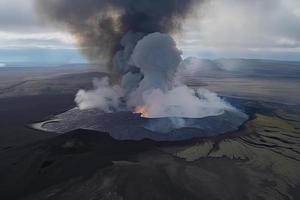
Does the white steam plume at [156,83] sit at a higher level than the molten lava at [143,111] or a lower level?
higher

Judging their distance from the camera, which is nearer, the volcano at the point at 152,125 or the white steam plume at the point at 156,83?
the volcano at the point at 152,125

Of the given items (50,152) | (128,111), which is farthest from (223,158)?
(128,111)

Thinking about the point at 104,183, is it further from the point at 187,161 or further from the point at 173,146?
the point at 173,146

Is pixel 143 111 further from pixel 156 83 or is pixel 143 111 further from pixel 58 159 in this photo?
pixel 58 159

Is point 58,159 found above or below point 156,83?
below

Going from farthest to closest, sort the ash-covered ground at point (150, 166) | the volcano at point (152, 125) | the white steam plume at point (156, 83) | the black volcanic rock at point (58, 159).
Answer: the white steam plume at point (156, 83), the volcano at point (152, 125), the black volcanic rock at point (58, 159), the ash-covered ground at point (150, 166)

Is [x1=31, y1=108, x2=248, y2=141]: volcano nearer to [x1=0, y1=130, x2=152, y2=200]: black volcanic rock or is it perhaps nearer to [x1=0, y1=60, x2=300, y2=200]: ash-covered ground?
[x1=0, y1=60, x2=300, y2=200]: ash-covered ground

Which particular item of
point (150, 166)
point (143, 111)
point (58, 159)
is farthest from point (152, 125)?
point (58, 159)

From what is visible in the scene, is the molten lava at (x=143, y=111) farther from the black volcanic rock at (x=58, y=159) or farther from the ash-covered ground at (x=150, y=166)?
the black volcanic rock at (x=58, y=159)

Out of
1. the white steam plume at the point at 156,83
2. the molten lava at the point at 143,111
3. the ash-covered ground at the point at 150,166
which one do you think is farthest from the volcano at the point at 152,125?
the white steam plume at the point at 156,83

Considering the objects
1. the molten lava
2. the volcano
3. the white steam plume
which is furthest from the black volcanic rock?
the white steam plume

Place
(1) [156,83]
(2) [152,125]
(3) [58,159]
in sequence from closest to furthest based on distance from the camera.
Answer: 1. (3) [58,159]
2. (2) [152,125]
3. (1) [156,83]
